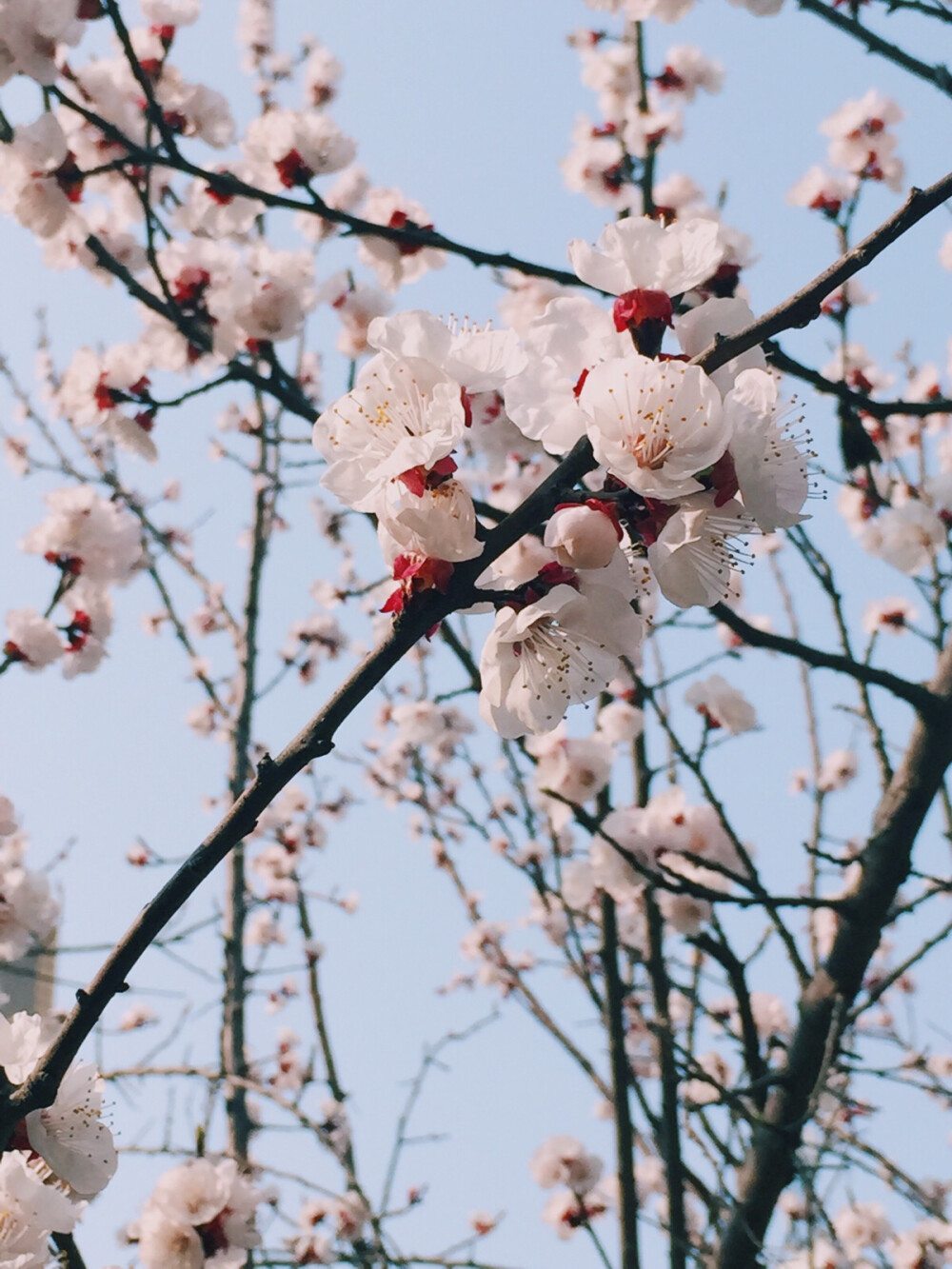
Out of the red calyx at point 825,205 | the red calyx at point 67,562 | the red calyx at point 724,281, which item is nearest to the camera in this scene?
the red calyx at point 724,281

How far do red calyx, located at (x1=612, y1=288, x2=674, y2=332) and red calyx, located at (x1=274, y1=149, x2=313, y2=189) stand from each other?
218cm

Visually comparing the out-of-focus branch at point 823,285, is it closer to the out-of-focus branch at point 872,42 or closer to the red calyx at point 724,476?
the red calyx at point 724,476

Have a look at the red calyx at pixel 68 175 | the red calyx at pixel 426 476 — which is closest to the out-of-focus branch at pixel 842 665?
the red calyx at pixel 426 476

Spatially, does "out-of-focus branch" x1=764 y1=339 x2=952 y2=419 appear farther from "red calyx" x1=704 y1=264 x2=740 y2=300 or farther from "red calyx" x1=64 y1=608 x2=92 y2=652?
"red calyx" x1=64 y1=608 x2=92 y2=652

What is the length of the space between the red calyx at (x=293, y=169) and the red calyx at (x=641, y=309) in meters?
2.18

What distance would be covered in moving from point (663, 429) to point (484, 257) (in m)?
1.47

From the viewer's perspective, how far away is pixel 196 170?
2357mm

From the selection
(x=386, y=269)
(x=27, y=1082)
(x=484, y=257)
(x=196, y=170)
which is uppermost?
(x=386, y=269)

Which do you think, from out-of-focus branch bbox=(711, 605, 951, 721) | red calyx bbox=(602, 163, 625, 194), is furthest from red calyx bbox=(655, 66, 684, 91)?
out-of-focus branch bbox=(711, 605, 951, 721)

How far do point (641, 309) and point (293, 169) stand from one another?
2.27m

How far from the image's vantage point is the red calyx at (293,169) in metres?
3.04

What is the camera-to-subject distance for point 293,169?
3.08 meters

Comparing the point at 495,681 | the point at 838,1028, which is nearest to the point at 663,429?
the point at 495,681

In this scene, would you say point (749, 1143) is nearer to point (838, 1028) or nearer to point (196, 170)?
point (838, 1028)
